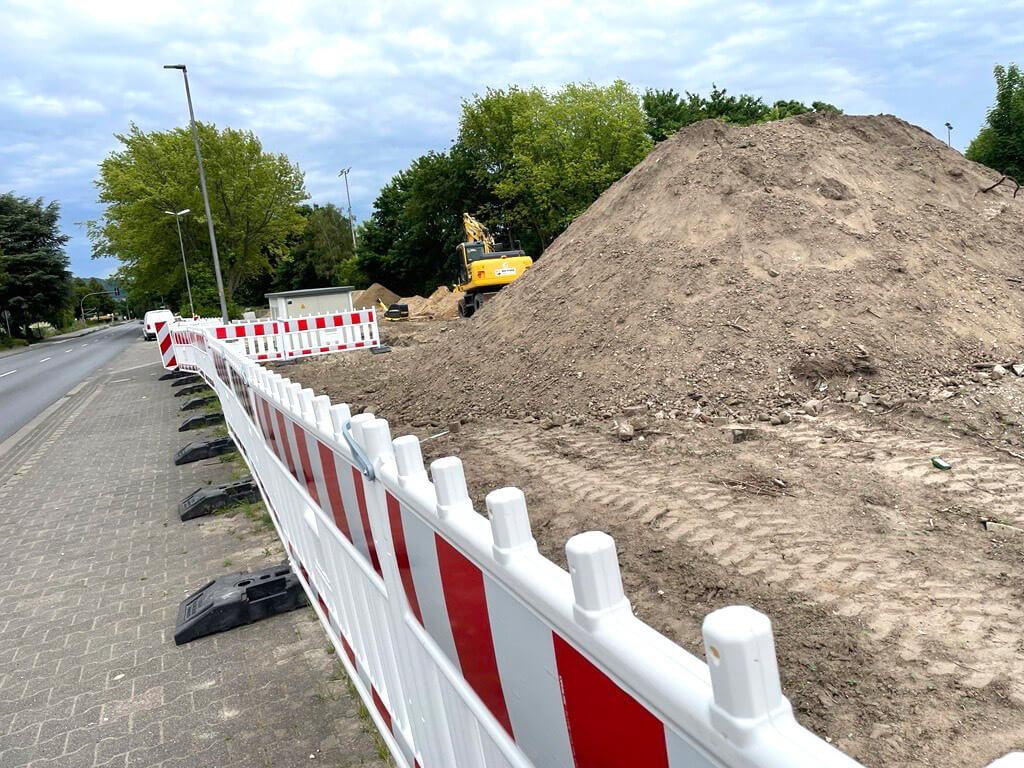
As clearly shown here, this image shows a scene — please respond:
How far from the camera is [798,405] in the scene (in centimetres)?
774

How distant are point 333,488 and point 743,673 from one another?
7.73 ft

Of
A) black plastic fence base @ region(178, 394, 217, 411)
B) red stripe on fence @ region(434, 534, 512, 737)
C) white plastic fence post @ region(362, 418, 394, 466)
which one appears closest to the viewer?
red stripe on fence @ region(434, 534, 512, 737)

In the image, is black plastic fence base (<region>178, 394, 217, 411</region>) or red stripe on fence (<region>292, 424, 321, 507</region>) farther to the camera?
black plastic fence base (<region>178, 394, 217, 411</region>)

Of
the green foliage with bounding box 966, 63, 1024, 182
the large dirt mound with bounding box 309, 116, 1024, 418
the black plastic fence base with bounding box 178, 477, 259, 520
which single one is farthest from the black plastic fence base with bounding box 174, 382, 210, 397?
the green foliage with bounding box 966, 63, 1024, 182

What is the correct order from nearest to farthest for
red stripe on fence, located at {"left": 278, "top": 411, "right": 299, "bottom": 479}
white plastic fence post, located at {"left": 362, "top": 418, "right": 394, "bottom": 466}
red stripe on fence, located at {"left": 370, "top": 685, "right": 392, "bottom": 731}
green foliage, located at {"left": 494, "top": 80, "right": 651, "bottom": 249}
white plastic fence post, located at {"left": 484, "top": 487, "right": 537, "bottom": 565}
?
white plastic fence post, located at {"left": 484, "top": 487, "right": 537, "bottom": 565}, white plastic fence post, located at {"left": 362, "top": 418, "right": 394, "bottom": 466}, red stripe on fence, located at {"left": 370, "top": 685, "right": 392, "bottom": 731}, red stripe on fence, located at {"left": 278, "top": 411, "right": 299, "bottom": 479}, green foliage, located at {"left": 494, "top": 80, "right": 651, "bottom": 249}

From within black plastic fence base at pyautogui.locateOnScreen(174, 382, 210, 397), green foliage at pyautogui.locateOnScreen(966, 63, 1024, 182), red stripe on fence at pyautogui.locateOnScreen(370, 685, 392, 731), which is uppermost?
green foliage at pyautogui.locateOnScreen(966, 63, 1024, 182)

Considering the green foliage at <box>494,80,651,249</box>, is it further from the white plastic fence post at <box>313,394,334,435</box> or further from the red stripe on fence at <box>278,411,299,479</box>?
the white plastic fence post at <box>313,394,334,435</box>

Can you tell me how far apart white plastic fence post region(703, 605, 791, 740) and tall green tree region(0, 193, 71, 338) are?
68.3 meters

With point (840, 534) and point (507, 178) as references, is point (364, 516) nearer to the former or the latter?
point (840, 534)

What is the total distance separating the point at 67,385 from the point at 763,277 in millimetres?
19497

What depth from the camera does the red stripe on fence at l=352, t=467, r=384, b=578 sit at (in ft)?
7.94

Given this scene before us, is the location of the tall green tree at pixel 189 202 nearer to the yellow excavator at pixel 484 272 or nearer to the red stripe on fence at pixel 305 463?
the yellow excavator at pixel 484 272

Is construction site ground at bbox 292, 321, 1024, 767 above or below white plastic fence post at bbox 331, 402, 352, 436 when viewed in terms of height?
below

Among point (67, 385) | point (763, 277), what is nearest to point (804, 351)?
point (763, 277)
